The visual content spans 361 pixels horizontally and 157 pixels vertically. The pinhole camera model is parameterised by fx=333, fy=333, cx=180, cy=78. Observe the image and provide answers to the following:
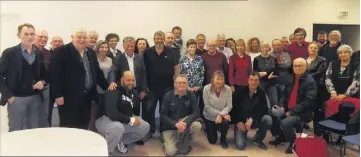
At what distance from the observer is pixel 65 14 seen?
1.70 metres

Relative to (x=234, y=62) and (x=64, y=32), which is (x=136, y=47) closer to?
(x=64, y=32)

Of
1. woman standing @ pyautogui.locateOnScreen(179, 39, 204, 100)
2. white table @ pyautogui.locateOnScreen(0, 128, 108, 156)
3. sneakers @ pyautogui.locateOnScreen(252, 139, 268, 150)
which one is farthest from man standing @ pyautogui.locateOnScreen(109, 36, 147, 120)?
sneakers @ pyautogui.locateOnScreen(252, 139, 268, 150)

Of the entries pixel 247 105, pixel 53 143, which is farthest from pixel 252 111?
pixel 53 143

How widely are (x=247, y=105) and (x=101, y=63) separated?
3.21 ft

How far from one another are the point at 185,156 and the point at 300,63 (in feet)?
3.02

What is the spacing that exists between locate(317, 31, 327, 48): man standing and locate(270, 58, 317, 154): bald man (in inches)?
5.5

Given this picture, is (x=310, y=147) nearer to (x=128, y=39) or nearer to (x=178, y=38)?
(x=178, y=38)

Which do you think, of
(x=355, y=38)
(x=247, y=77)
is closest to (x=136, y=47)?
(x=247, y=77)

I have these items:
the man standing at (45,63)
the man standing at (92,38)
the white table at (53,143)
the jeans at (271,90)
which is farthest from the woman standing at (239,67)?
the man standing at (45,63)

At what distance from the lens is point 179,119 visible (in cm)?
181

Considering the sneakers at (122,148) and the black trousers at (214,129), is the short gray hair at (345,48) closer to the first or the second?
the black trousers at (214,129)

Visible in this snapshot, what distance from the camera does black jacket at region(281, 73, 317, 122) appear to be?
2074 mm

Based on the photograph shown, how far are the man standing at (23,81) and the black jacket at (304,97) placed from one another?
4.93ft

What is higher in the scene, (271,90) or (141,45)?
(141,45)
